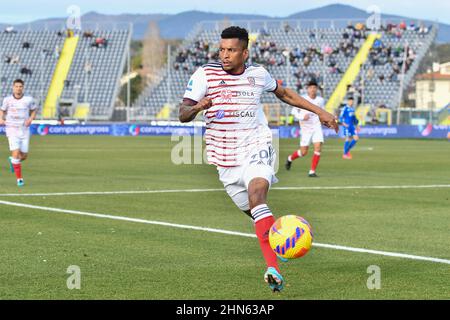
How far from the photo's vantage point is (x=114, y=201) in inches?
719

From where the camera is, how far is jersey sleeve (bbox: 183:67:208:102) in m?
9.54

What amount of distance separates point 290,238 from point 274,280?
484 millimetres

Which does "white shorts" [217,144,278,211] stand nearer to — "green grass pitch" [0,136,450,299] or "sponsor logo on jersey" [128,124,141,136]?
"green grass pitch" [0,136,450,299]

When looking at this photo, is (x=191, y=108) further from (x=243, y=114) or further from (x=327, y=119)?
(x=327, y=119)

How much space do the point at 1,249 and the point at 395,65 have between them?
6357cm

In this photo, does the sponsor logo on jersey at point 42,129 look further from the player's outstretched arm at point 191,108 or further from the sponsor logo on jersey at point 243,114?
the player's outstretched arm at point 191,108

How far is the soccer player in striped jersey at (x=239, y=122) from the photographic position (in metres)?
9.53

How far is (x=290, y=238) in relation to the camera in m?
9.10

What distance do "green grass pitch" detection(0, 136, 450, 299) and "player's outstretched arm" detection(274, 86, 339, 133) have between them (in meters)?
1.50

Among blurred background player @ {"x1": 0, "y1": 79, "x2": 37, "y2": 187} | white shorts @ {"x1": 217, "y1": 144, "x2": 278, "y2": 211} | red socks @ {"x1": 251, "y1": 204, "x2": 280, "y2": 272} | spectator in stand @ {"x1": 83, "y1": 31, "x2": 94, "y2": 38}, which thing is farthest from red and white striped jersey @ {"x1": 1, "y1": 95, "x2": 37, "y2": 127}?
spectator in stand @ {"x1": 83, "y1": 31, "x2": 94, "y2": 38}

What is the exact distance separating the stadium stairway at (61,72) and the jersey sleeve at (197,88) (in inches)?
2700

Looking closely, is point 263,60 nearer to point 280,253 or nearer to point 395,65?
point 395,65

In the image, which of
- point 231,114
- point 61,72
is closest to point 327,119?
point 231,114

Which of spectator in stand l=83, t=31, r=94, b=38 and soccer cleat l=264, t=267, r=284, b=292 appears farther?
spectator in stand l=83, t=31, r=94, b=38
